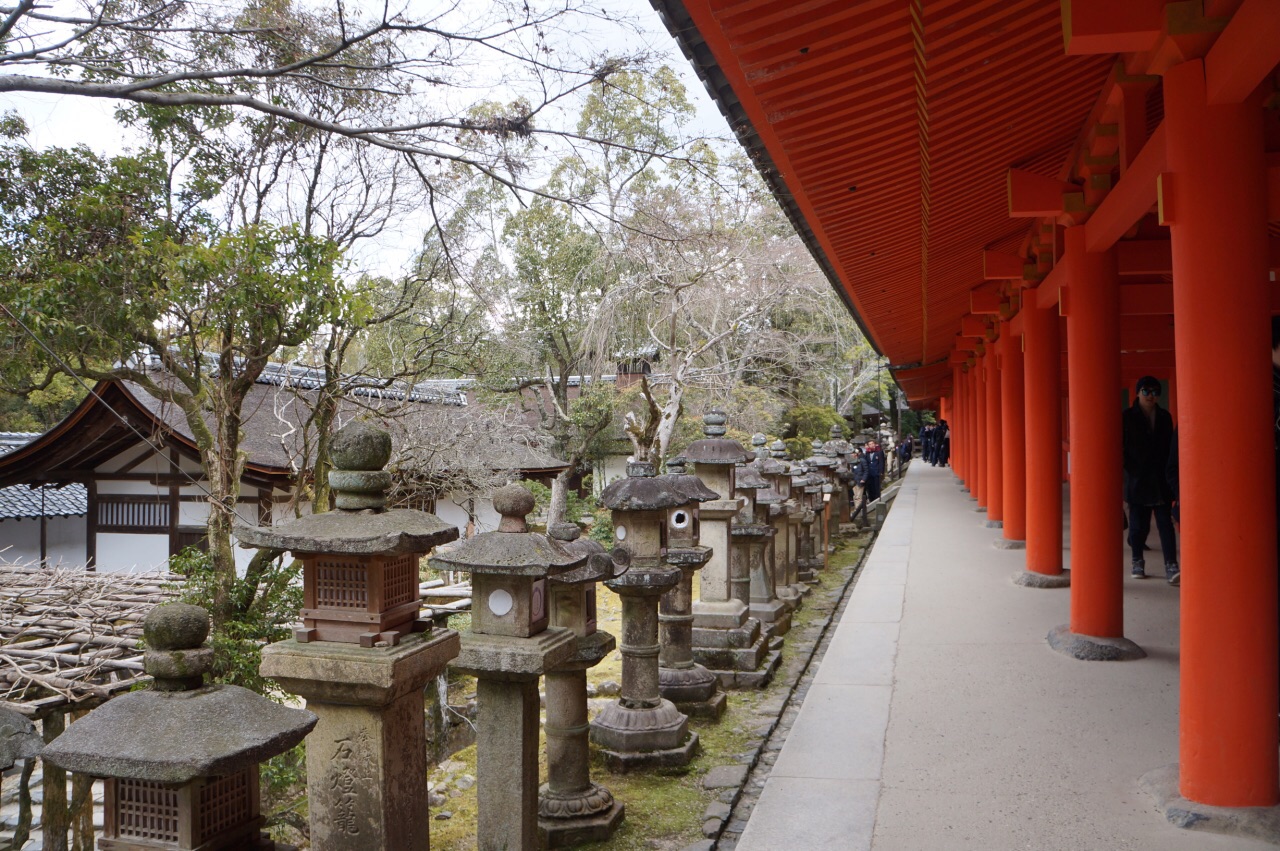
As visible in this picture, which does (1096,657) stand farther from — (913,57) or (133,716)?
(133,716)

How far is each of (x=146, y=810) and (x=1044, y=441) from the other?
7134 mm

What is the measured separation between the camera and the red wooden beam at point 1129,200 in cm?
404

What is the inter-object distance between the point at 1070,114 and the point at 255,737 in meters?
5.22

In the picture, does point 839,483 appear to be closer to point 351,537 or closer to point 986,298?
point 986,298

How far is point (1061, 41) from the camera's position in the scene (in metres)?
4.18

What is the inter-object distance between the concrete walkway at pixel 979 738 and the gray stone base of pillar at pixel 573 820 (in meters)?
1.08

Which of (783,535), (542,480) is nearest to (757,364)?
(542,480)

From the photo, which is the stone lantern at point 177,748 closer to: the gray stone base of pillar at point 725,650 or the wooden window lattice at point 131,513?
the gray stone base of pillar at point 725,650

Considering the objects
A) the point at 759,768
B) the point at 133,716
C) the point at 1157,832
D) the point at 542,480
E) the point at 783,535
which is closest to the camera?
the point at 133,716

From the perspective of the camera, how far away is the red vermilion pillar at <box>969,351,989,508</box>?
1456 cm

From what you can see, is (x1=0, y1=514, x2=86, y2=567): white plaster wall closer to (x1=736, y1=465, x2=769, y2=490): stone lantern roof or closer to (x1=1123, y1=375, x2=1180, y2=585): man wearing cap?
(x1=736, y1=465, x2=769, y2=490): stone lantern roof

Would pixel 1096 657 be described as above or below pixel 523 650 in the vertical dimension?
below

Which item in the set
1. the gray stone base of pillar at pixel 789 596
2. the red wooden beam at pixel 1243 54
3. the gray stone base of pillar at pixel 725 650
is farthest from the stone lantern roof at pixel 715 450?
the red wooden beam at pixel 1243 54

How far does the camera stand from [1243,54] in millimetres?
3012
